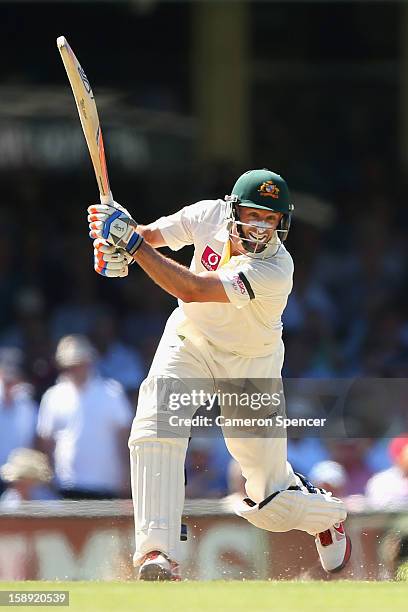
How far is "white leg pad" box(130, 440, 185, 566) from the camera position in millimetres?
5340

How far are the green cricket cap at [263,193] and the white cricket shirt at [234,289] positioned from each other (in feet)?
0.65

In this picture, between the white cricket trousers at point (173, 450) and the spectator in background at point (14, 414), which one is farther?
the spectator in background at point (14, 414)

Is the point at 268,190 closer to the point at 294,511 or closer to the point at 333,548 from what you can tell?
the point at 294,511

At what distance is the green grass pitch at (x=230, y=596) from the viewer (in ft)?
15.0

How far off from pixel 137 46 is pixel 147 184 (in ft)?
4.04

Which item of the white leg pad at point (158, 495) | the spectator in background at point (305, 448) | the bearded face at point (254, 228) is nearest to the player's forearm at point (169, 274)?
the bearded face at point (254, 228)

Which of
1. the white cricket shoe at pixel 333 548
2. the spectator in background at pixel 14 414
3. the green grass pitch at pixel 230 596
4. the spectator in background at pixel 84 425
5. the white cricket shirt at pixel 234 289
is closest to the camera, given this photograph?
the green grass pitch at pixel 230 596

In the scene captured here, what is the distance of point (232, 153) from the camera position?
11.9 m

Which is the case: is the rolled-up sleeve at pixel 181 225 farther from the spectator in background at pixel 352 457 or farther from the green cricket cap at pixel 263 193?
the spectator in background at pixel 352 457

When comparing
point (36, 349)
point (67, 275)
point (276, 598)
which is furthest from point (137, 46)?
point (276, 598)

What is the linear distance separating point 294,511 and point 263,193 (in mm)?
1253

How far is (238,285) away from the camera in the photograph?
537cm

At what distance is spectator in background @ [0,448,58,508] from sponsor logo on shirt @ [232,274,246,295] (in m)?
2.13

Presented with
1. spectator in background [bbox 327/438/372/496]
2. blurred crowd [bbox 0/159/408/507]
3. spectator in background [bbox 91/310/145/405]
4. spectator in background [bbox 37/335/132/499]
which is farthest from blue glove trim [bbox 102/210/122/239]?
spectator in background [bbox 91/310/145/405]
